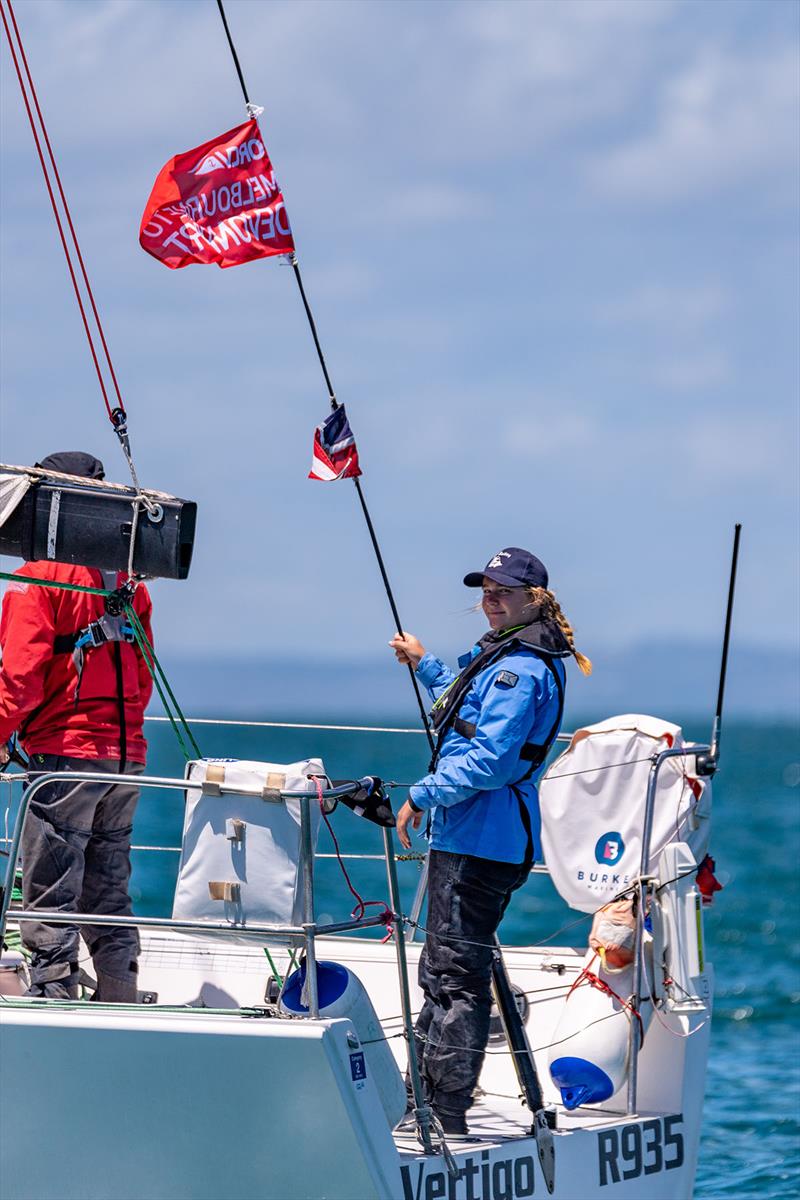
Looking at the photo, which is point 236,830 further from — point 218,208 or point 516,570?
point 218,208

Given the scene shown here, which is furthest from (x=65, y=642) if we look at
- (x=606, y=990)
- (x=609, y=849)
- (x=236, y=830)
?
(x=609, y=849)

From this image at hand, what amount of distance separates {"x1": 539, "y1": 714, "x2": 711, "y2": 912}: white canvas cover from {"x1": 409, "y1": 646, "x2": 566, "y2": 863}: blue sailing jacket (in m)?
1.38

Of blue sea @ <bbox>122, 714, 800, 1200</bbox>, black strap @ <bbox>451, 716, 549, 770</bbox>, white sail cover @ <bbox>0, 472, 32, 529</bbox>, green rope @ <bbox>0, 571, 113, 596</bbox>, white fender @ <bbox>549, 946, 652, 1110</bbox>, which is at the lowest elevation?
blue sea @ <bbox>122, 714, 800, 1200</bbox>

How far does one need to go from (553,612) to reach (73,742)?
68.9 inches

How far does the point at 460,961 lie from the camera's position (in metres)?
5.79

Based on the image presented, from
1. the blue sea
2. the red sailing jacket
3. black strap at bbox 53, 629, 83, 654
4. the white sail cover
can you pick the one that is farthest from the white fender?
the white sail cover

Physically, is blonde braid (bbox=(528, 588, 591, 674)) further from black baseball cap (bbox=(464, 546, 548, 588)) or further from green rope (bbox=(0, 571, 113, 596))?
green rope (bbox=(0, 571, 113, 596))

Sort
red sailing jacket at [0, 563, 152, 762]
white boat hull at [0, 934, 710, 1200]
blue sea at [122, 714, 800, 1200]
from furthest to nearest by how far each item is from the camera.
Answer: blue sea at [122, 714, 800, 1200]
red sailing jacket at [0, 563, 152, 762]
white boat hull at [0, 934, 710, 1200]

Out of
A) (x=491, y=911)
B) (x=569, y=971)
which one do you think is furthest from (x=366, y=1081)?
(x=569, y=971)

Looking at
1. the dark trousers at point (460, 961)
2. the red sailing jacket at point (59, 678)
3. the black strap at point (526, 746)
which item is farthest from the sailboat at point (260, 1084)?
the red sailing jacket at point (59, 678)

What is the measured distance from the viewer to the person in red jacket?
6.22 m

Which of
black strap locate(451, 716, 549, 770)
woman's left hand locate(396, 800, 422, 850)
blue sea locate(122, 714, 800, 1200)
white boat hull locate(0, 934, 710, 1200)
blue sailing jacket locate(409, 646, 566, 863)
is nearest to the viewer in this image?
white boat hull locate(0, 934, 710, 1200)

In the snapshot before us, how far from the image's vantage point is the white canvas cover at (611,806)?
714cm

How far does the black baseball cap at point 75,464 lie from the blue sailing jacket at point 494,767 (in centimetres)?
161
